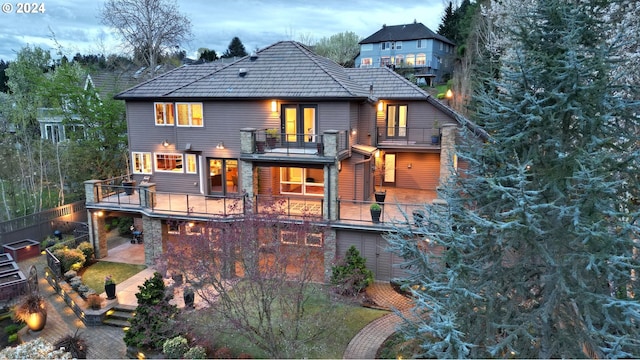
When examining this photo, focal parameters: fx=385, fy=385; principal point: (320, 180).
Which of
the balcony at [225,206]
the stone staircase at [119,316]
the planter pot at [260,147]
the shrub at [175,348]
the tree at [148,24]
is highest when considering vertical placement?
the tree at [148,24]

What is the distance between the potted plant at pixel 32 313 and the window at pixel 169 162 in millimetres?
9109

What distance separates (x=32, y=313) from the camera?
1311cm

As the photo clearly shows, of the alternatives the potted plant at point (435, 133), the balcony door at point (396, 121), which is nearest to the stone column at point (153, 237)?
the balcony door at point (396, 121)

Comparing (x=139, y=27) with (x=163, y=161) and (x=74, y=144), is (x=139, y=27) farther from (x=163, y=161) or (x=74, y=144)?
(x=163, y=161)

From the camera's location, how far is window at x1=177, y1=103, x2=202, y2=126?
19953 mm

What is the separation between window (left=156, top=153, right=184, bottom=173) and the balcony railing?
1096cm

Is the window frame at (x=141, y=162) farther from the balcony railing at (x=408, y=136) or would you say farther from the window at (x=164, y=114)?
the balcony railing at (x=408, y=136)

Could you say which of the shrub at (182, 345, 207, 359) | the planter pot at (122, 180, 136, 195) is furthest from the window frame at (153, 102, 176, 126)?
the shrub at (182, 345, 207, 359)

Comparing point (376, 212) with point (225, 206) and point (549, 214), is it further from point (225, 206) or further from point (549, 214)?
point (549, 214)

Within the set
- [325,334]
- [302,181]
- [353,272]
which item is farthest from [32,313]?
[302,181]

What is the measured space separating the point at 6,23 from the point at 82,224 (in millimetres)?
12699

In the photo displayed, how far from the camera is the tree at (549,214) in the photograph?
6.65m

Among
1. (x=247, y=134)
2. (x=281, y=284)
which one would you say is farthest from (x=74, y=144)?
(x=281, y=284)

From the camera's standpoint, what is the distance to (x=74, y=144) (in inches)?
918
